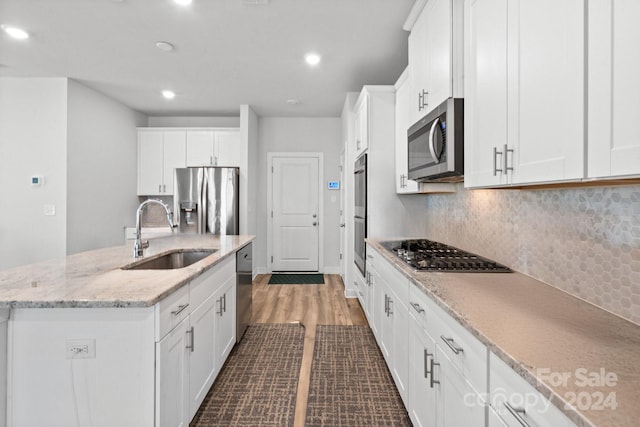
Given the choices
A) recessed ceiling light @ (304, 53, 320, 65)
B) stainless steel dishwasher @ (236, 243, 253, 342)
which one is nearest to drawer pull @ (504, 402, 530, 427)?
stainless steel dishwasher @ (236, 243, 253, 342)

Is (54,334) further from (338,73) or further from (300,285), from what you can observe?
(300,285)

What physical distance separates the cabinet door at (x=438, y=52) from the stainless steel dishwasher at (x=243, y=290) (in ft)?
6.27

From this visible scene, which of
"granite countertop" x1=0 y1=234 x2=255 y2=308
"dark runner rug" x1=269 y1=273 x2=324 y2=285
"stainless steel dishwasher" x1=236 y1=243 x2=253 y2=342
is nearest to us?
"granite countertop" x1=0 y1=234 x2=255 y2=308

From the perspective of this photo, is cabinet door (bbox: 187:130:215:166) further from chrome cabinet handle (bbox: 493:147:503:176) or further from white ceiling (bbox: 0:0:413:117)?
chrome cabinet handle (bbox: 493:147:503:176)

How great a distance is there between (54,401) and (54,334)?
0.26 m

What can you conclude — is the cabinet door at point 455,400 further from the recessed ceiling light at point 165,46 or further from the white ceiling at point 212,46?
the recessed ceiling light at point 165,46

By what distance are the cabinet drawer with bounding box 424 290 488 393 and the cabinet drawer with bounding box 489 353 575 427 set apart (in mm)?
52

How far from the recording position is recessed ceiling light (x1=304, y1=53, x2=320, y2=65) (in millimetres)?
3527

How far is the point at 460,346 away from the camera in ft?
3.73

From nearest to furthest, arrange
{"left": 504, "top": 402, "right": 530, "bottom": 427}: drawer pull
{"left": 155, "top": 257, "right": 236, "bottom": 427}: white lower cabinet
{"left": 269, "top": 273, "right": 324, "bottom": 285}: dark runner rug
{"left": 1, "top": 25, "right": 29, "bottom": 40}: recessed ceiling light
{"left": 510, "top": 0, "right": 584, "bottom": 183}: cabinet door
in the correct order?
{"left": 504, "top": 402, "right": 530, "bottom": 427}: drawer pull < {"left": 510, "top": 0, "right": 584, "bottom": 183}: cabinet door < {"left": 155, "top": 257, "right": 236, "bottom": 427}: white lower cabinet < {"left": 1, "top": 25, "right": 29, "bottom": 40}: recessed ceiling light < {"left": 269, "top": 273, "right": 324, "bottom": 285}: dark runner rug

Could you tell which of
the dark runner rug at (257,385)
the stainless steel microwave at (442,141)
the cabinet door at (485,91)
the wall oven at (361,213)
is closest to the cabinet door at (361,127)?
the wall oven at (361,213)

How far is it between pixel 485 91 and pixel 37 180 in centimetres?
486

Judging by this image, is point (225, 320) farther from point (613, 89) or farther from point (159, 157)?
point (159, 157)

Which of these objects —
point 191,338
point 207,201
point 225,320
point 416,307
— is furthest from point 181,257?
point 207,201
